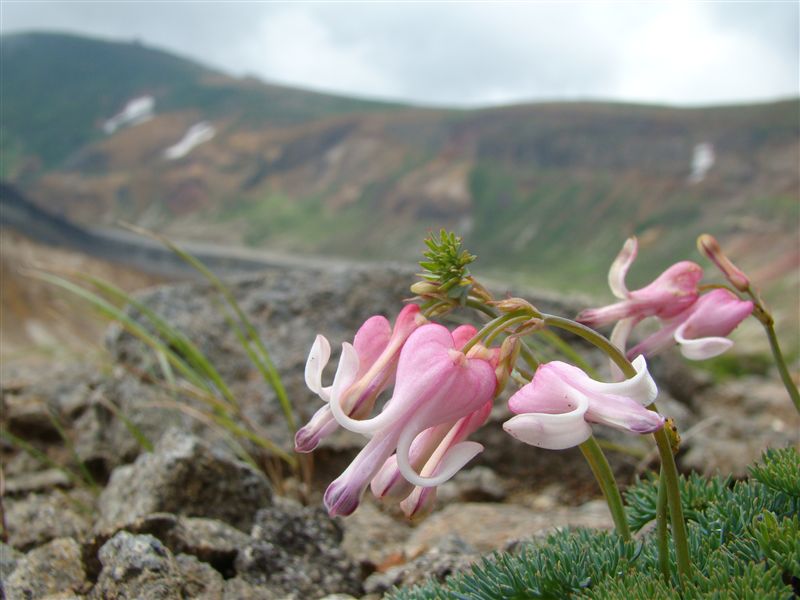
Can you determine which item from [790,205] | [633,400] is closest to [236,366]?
[633,400]

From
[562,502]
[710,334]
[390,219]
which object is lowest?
[562,502]

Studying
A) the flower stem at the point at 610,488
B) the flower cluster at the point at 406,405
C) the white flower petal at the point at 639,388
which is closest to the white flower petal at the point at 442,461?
the flower cluster at the point at 406,405

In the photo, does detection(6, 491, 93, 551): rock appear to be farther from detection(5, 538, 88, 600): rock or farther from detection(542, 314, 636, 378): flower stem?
detection(542, 314, 636, 378): flower stem

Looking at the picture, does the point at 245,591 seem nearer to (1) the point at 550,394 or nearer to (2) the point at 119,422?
(1) the point at 550,394

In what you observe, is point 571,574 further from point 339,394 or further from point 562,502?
point 562,502

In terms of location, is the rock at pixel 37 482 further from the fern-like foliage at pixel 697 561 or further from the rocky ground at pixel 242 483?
the fern-like foliage at pixel 697 561
